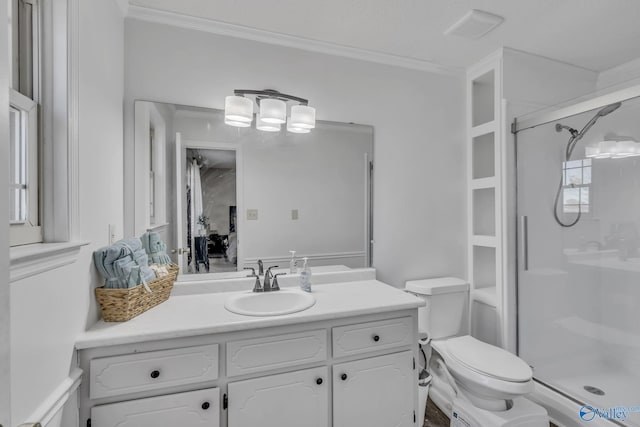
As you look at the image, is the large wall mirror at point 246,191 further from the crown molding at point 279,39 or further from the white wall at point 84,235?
the crown molding at point 279,39

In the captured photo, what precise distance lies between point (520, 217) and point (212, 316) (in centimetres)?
207

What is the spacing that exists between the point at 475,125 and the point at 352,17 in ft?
4.24

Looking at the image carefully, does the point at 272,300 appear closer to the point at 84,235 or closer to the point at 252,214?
the point at 252,214

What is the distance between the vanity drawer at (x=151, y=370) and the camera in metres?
1.09

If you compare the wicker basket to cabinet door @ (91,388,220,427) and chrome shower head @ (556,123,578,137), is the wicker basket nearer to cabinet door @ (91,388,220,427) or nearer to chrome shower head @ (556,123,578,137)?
cabinet door @ (91,388,220,427)

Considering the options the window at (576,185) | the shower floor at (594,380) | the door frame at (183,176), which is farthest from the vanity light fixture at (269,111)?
the shower floor at (594,380)

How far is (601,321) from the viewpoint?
2.14m

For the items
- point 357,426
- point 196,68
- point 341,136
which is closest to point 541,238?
point 341,136

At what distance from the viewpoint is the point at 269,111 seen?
1736 mm

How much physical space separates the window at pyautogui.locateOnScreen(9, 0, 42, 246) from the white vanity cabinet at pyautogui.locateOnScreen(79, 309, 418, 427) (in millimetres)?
497

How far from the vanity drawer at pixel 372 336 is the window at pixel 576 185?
5.16 feet

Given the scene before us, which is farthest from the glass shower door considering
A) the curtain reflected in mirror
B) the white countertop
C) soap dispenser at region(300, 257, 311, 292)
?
the curtain reflected in mirror

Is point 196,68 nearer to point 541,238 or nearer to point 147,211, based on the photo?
point 147,211

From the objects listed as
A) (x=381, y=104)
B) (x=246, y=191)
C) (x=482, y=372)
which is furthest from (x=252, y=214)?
(x=482, y=372)
